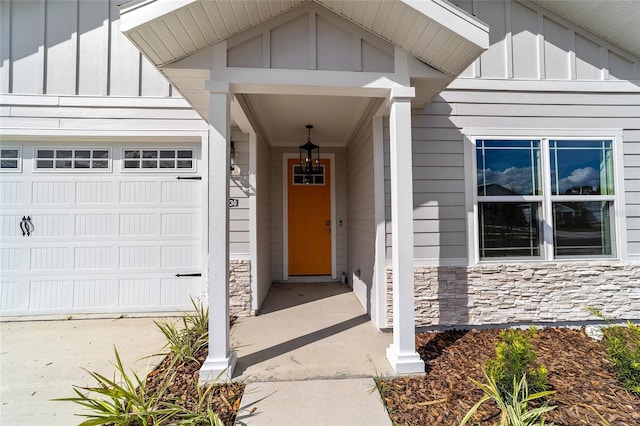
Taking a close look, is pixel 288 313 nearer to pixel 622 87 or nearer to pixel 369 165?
pixel 369 165

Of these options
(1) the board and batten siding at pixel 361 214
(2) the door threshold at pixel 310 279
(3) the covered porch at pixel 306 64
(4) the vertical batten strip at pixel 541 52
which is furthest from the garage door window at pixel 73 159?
(4) the vertical batten strip at pixel 541 52

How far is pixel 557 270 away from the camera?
3.17m

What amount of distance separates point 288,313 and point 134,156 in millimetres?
2889

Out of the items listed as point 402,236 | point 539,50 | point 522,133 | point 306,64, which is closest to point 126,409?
point 402,236

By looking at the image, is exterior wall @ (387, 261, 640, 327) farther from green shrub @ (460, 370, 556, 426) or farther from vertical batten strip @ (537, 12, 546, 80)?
vertical batten strip @ (537, 12, 546, 80)

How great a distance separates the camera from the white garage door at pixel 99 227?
3592 mm

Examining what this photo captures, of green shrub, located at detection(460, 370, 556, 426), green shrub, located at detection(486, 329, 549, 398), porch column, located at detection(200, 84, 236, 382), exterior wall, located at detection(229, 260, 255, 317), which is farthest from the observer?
exterior wall, located at detection(229, 260, 255, 317)

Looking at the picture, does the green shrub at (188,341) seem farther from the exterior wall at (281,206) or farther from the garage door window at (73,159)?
the garage door window at (73,159)

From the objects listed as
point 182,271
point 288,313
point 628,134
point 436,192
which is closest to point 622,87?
point 628,134

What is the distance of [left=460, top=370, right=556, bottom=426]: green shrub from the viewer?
5.27 ft

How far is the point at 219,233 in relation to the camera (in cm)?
223

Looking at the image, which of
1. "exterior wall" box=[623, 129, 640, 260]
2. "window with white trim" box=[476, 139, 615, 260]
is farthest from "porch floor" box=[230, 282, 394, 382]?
"exterior wall" box=[623, 129, 640, 260]

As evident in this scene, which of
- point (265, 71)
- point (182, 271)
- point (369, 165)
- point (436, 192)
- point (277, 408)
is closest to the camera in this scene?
point (277, 408)

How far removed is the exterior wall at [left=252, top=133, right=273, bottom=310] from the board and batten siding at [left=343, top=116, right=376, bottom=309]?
1369 millimetres
